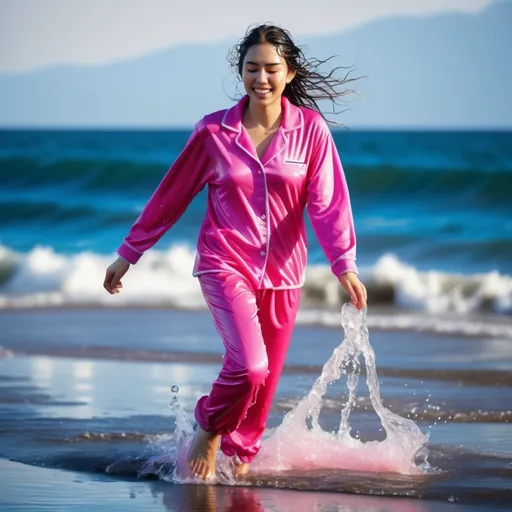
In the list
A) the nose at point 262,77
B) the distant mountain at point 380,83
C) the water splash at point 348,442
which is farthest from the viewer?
the distant mountain at point 380,83

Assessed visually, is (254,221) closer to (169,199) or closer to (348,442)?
(169,199)

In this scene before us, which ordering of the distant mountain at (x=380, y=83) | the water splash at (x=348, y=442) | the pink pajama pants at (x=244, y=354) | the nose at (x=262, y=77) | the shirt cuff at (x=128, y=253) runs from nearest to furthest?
the pink pajama pants at (x=244, y=354)
the nose at (x=262, y=77)
the shirt cuff at (x=128, y=253)
the water splash at (x=348, y=442)
the distant mountain at (x=380, y=83)

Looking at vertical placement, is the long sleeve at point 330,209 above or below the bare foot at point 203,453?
above

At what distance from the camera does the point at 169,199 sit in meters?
3.89

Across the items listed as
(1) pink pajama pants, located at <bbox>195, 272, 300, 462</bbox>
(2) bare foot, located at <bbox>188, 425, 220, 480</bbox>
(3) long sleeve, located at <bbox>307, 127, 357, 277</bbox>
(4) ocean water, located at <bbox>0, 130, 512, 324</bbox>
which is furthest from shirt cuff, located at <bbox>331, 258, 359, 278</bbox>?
(4) ocean water, located at <bbox>0, 130, 512, 324</bbox>

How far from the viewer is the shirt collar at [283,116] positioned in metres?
3.81

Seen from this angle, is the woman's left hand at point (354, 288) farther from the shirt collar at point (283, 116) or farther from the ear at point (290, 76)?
the ear at point (290, 76)

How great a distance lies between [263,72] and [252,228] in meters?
0.45

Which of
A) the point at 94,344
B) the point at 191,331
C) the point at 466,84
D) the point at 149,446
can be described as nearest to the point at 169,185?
the point at 149,446

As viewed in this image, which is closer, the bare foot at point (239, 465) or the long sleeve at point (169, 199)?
the long sleeve at point (169, 199)

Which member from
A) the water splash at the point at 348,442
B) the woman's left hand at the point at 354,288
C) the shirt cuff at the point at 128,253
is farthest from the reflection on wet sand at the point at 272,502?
the shirt cuff at the point at 128,253

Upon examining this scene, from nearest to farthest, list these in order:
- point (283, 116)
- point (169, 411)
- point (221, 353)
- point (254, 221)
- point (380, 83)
A: point (254, 221) < point (283, 116) < point (169, 411) < point (221, 353) < point (380, 83)

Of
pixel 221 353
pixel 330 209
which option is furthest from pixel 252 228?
pixel 221 353

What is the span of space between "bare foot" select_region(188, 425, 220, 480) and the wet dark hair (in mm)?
1004
